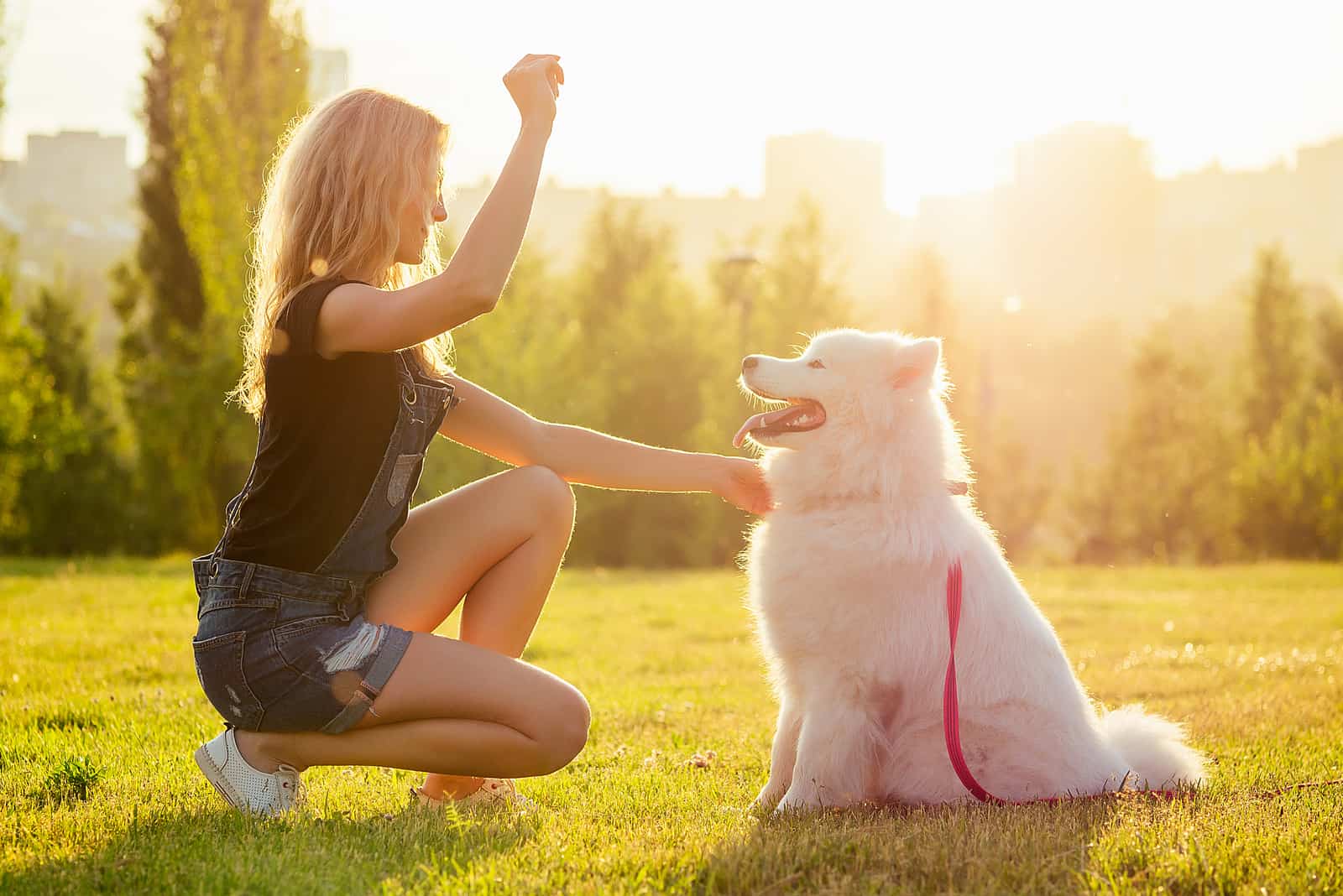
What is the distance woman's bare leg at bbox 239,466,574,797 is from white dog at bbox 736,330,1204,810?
0.67m

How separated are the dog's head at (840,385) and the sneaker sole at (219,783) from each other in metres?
1.72

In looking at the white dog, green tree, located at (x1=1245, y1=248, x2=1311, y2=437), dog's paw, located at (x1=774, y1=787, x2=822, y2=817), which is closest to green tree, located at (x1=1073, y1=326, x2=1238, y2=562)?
green tree, located at (x1=1245, y1=248, x2=1311, y2=437)

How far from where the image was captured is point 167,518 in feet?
77.1

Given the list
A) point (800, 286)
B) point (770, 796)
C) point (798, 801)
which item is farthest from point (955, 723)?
point (800, 286)

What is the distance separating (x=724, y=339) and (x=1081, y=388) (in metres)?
19.8

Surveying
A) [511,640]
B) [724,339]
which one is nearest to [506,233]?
[511,640]

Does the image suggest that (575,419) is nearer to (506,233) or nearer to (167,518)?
(167,518)

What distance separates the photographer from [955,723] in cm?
311

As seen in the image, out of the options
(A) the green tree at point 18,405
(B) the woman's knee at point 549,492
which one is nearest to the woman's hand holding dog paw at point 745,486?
(B) the woman's knee at point 549,492

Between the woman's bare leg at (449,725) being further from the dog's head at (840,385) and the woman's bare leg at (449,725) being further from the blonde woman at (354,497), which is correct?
the dog's head at (840,385)

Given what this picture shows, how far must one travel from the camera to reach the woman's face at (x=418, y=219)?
304cm

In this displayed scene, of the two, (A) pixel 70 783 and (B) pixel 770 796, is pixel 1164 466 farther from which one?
(A) pixel 70 783

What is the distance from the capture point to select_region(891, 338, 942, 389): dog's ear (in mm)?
3283

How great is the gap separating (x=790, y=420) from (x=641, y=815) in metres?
1.29
